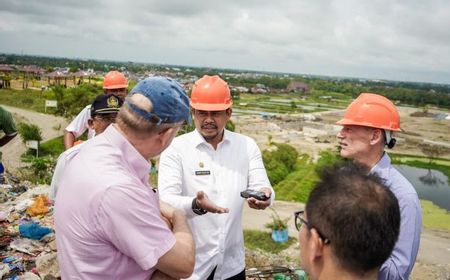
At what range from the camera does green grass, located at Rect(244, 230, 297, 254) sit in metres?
13.9

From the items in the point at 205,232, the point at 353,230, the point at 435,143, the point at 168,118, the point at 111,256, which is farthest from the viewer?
the point at 435,143

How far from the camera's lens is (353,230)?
55.1 inches

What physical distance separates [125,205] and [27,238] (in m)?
4.55

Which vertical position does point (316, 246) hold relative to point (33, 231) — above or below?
above

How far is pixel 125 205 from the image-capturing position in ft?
4.78

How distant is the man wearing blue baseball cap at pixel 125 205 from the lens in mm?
1472

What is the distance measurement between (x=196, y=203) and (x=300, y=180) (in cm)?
2534

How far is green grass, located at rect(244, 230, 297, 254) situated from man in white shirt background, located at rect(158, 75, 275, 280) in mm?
10897

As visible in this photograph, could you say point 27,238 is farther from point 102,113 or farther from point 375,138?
point 375,138

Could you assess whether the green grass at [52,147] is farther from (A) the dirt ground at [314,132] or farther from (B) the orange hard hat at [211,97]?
(B) the orange hard hat at [211,97]

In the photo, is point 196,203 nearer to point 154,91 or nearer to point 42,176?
point 154,91

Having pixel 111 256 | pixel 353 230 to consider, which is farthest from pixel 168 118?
pixel 353 230

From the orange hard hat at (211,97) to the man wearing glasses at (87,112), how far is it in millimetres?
2295

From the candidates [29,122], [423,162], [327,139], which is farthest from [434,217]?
[29,122]
